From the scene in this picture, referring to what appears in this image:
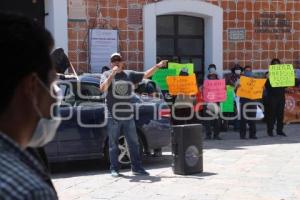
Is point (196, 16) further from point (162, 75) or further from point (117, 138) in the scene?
point (117, 138)

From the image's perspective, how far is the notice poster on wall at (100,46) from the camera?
14.0 m

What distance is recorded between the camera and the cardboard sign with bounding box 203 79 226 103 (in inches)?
549

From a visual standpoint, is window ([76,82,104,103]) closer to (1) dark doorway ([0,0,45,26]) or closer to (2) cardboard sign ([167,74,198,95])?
(2) cardboard sign ([167,74,198,95])

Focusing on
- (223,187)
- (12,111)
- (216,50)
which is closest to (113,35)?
(216,50)

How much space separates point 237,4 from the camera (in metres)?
16.1

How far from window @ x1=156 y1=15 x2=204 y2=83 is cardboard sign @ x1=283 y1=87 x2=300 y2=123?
2.57 metres

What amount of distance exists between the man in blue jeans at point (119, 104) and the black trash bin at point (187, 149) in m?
0.62

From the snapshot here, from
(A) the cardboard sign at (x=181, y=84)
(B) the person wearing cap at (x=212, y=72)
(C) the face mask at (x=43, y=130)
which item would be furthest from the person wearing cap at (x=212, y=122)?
(C) the face mask at (x=43, y=130)

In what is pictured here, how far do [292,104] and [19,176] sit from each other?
621 inches

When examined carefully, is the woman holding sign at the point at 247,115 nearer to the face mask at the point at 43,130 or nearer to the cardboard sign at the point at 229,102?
the cardboard sign at the point at 229,102

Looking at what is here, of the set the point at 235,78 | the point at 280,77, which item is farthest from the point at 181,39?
the point at 280,77

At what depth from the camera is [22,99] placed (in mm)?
1573

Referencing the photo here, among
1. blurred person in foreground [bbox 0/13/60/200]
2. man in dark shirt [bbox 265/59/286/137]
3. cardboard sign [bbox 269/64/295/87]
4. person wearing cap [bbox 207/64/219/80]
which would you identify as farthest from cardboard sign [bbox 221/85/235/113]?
blurred person in foreground [bbox 0/13/60/200]

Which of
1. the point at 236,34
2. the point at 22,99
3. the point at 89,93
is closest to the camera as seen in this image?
the point at 22,99
